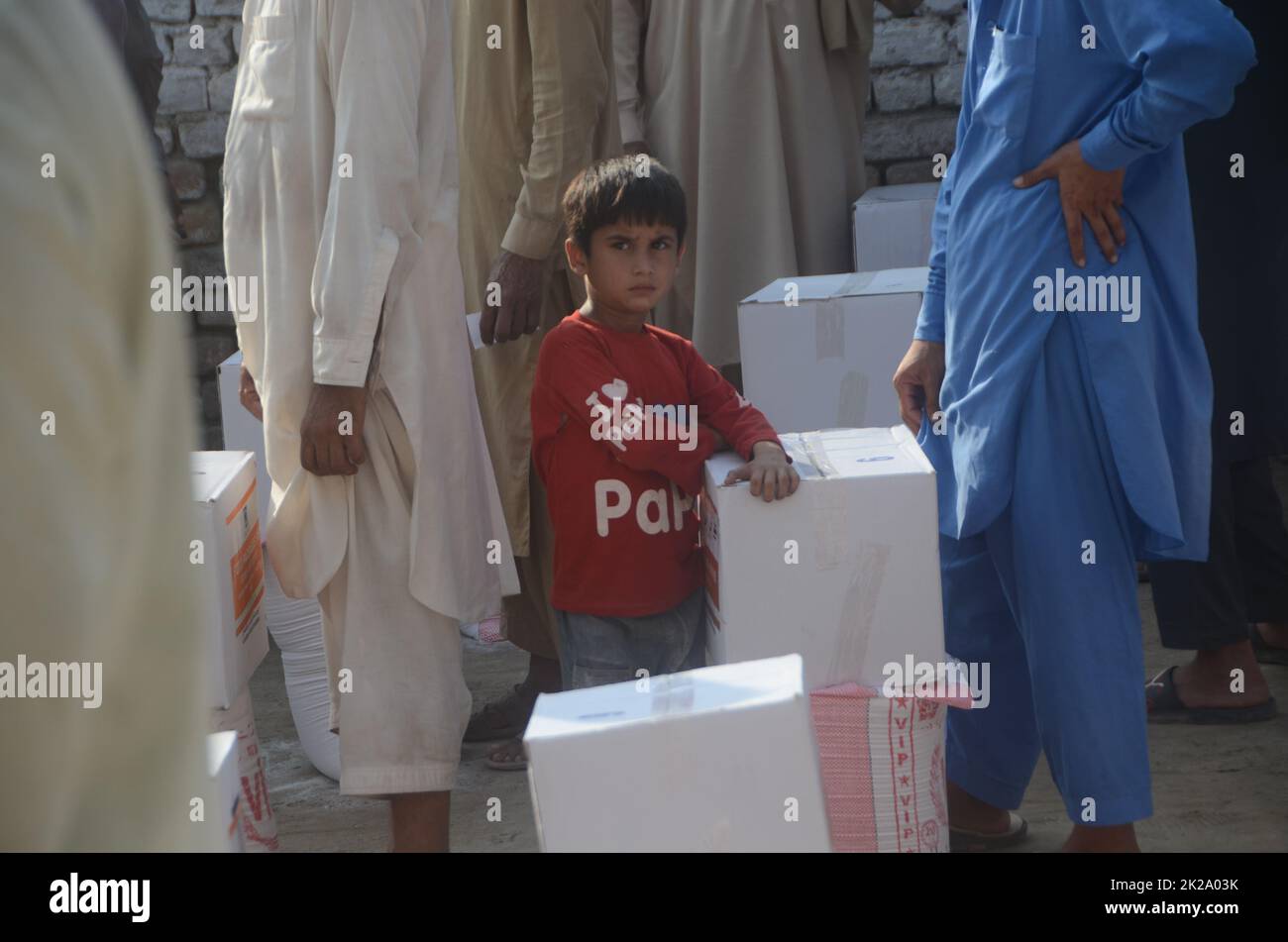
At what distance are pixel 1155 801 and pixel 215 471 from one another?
1.78 m

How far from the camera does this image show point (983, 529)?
91.7 inches

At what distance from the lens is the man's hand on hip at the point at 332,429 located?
7.25ft

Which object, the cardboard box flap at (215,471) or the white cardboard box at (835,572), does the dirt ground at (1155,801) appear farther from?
the cardboard box flap at (215,471)

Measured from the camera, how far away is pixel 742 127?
427 centimetres

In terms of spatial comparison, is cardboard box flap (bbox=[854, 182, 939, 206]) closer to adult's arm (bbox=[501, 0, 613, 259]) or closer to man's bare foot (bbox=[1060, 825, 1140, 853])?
adult's arm (bbox=[501, 0, 613, 259])

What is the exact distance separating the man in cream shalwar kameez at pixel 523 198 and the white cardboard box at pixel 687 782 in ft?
4.86

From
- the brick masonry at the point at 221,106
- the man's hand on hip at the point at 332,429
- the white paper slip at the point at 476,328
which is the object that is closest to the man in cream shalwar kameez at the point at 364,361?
the man's hand on hip at the point at 332,429

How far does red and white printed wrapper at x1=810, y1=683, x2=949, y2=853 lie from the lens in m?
2.13

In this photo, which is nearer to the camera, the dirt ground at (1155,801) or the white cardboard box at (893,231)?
the dirt ground at (1155,801)

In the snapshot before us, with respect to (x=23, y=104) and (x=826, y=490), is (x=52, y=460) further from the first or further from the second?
(x=826, y=490)

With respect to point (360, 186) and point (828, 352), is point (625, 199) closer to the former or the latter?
point (360, 186)

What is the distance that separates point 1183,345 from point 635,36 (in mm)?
2587

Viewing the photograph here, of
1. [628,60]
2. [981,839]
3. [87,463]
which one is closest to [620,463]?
[981,839]

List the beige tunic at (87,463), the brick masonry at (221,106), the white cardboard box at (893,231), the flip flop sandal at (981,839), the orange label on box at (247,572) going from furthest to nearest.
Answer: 1. the brick masonry at (221,106)
2. the white cardboard box at (893,231)
3. the flip flop sandal at (981,839)
4. the orange label on box at (247,572)
5. the beige tunic at (87,463)
